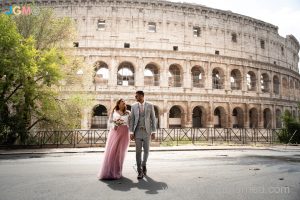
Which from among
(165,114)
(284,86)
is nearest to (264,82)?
(284,86)

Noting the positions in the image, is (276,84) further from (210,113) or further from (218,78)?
(210,113)

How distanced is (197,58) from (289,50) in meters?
16.4

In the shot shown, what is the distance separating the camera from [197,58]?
81.1ft

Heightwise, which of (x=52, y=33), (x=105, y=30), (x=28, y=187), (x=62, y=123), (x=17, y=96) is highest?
(x=105, y=30)

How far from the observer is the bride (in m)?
4.70

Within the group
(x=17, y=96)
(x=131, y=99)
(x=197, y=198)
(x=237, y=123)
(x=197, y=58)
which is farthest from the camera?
(x=237, y=123)

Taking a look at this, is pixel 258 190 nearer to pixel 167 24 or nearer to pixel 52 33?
pixel 52 33

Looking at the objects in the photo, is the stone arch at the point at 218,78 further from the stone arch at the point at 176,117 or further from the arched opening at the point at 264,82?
the arched opening at the point at 264,82

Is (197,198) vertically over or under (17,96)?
under

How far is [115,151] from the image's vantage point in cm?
486

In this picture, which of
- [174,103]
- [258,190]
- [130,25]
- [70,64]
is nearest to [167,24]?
[130,25]

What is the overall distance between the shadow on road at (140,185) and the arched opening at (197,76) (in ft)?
71.4

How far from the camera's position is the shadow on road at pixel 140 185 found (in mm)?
3868

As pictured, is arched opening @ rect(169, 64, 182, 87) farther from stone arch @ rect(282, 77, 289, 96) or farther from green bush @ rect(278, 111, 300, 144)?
stone arch @ rect(282, 77, 289, 96)
